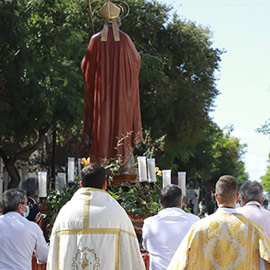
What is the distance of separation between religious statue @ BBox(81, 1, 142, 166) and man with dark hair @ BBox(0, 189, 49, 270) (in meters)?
4.39

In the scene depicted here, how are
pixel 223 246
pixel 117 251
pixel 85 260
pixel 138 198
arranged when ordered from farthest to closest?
pixel 138 198, pixel 117 251, pixel 85 260, pixel 223 246

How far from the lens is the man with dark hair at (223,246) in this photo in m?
5.35

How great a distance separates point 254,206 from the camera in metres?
6.58

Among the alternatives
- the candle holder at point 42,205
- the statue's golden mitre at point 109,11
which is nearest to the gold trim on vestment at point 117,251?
the candle holder at point 42,205

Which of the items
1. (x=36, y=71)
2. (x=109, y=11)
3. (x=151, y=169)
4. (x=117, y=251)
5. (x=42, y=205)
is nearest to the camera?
(x=117, y=251)

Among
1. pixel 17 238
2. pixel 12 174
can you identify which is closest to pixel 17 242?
pixel 17 238

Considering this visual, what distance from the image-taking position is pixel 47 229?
29.6 ft

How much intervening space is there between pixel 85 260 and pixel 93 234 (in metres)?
0.21

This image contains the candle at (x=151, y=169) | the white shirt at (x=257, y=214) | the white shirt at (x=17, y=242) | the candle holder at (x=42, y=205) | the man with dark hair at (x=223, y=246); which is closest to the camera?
the man with dark hair at (x=223, y=246)

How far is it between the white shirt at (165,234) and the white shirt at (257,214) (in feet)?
1.62

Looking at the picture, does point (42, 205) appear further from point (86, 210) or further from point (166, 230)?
point (86, 210)

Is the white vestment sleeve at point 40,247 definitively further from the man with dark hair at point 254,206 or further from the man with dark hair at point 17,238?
the man with dark hair at point 254,206

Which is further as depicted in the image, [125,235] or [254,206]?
[254,206]

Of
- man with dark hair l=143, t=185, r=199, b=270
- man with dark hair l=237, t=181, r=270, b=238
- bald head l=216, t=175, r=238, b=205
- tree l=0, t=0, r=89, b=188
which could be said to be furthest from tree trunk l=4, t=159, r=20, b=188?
bald head l=216, t=175, r=238, b=205
